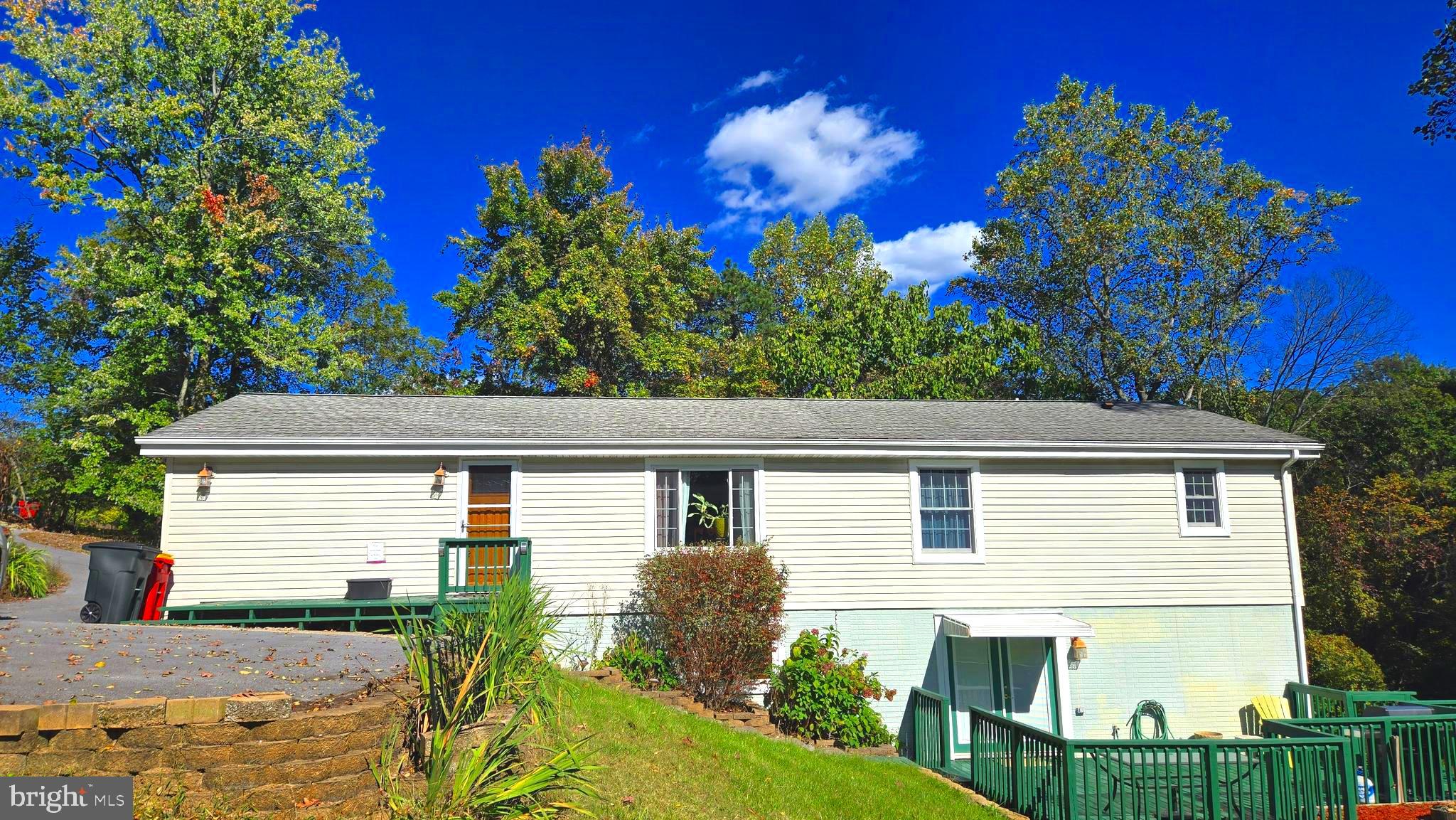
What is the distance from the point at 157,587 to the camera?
10555 millimetres

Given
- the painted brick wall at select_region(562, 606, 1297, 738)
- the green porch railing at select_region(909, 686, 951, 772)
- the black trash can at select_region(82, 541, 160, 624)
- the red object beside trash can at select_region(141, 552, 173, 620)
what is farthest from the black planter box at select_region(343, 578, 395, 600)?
the green porch railing at select_region(909, 686, 951, 772)

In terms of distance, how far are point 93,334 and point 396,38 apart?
13297mm

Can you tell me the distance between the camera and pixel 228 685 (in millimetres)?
5527

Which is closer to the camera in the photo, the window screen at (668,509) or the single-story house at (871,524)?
the single-story house at (871,524)

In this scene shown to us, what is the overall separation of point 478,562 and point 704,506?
3454 mm

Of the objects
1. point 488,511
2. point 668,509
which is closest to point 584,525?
point 668,509

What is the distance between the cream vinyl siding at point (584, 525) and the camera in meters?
12.1

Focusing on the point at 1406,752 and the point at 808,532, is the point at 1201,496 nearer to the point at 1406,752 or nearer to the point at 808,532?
the point at 1406,752

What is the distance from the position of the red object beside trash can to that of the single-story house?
0.64 m

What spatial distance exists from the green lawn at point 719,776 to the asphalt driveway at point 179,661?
1.81 metres

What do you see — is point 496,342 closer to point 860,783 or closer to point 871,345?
point 871,345

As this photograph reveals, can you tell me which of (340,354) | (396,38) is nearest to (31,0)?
(396,38)

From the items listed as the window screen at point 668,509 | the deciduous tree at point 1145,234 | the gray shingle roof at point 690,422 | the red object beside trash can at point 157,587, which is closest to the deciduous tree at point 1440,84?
the gray shingle roof at point 690,422

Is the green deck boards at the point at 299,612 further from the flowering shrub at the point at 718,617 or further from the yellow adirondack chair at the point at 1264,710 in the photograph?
the yellow adirondack chair at the point at 1264,710
